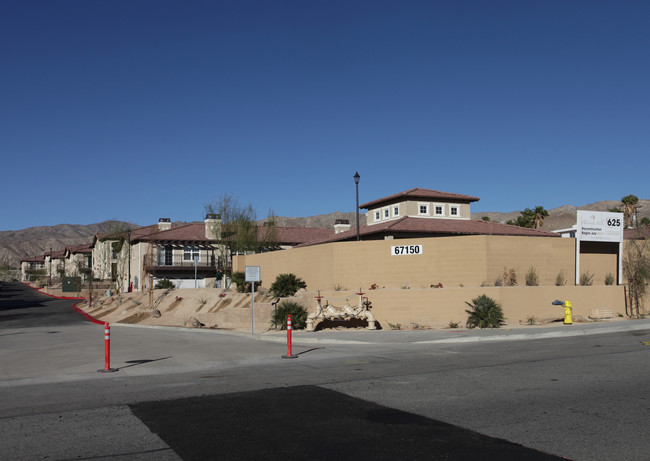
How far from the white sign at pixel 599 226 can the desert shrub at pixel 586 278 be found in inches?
67.2

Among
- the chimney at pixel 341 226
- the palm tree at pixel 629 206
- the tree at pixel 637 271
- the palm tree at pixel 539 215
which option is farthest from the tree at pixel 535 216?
the tree at pixel 637 271

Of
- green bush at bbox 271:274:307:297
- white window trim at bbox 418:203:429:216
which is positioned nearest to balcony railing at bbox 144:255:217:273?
white window trim at bbox 418:203:429:216

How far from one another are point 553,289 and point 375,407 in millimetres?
19276

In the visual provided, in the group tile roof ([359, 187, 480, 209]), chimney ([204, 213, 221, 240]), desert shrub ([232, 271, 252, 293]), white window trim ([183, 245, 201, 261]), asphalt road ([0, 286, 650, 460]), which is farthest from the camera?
white window trim ([183, 245, 201, 261])

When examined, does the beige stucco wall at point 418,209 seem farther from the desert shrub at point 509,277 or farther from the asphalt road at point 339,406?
the asphalt road at point 339,406

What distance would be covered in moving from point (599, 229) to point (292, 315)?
15.9 metres

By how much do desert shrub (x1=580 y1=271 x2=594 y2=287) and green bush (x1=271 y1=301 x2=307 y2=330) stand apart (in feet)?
45.4

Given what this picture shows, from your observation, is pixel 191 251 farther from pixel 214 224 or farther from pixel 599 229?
pixel 599 229

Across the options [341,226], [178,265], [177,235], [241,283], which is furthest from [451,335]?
[177,235]

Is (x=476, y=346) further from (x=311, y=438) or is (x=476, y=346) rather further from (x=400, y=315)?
(x=311, y=438)

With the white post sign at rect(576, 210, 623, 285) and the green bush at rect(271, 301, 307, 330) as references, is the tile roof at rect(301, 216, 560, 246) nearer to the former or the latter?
the white post sign at rect(576, 210, 623, 285)

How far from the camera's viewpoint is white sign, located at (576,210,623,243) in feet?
94.6

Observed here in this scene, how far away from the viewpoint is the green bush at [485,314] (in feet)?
77.8

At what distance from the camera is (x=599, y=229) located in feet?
95.9
